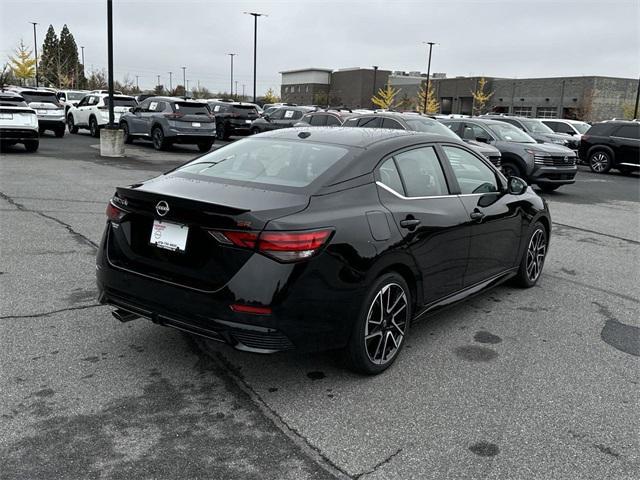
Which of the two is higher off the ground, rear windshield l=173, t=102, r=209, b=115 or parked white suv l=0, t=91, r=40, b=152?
rear windshield l=173, t=102, r=209, b=115

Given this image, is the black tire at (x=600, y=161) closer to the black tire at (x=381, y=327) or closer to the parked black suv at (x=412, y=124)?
the parked black suv at (x=412, y=124)

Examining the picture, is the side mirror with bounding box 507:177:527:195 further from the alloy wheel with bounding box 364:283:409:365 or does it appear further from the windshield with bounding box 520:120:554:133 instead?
the windshield with bounding box 520:120:554:133

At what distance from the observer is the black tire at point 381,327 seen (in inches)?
151

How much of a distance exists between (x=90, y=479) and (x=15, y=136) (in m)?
16.9

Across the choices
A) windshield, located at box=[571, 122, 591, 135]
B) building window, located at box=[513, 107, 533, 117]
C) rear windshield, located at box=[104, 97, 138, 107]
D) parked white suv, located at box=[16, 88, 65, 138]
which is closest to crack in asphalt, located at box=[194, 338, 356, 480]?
parked white suv, located at box=[16, 88, 65, 138]

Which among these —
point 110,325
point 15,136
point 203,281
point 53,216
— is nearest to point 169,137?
point 15,136

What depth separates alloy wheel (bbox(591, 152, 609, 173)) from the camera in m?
21.5

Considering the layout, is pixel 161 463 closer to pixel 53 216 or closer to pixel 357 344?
pixel 357 344

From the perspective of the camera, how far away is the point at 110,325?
4770 mm

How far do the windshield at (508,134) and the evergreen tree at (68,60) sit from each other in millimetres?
64080

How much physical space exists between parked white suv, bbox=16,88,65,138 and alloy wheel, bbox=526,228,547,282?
22.3 meters

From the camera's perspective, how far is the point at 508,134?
51.9ft

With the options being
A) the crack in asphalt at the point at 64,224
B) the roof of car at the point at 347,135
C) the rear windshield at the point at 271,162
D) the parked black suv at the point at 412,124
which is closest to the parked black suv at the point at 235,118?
the parked black suv at the point at 412,124

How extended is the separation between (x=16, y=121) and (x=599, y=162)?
18.9 meters
